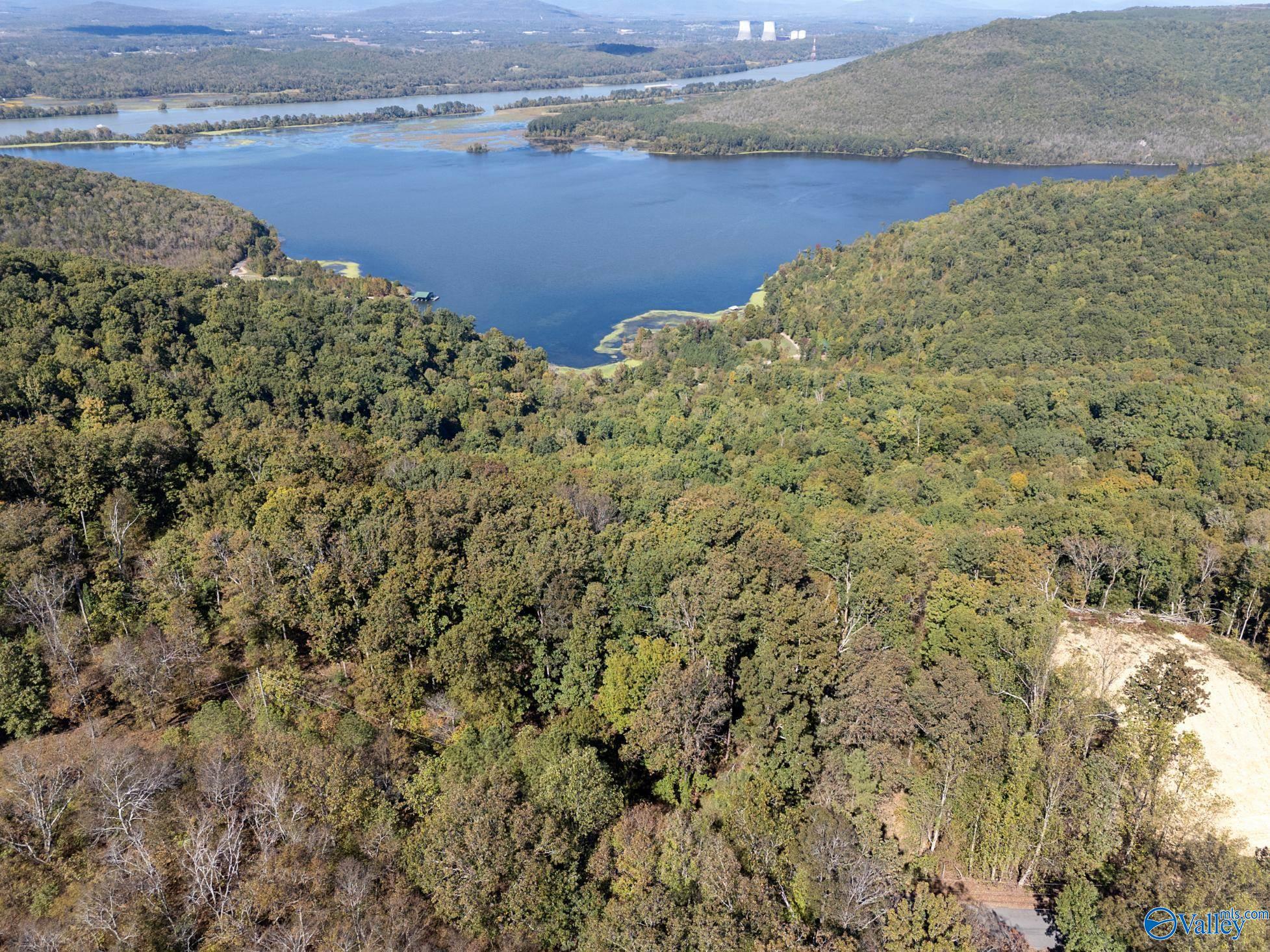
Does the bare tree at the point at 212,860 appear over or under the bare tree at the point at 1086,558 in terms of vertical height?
under

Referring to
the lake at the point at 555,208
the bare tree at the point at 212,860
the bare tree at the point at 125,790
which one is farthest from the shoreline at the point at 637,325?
the bare tree at the point at 212,860

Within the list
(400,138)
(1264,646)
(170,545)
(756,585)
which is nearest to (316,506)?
(170,545)

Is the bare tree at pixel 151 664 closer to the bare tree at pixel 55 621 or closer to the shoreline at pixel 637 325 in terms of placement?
the bare tree at pixel 55 621

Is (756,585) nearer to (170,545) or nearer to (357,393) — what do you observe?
(170,545)

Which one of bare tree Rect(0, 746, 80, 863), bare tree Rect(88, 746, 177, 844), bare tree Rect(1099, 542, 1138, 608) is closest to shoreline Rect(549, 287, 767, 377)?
bare tree Rect(1099, 542, 1138, 608)

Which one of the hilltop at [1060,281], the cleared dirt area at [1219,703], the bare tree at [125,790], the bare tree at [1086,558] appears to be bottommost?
the cleared dirt area at [1219,703]

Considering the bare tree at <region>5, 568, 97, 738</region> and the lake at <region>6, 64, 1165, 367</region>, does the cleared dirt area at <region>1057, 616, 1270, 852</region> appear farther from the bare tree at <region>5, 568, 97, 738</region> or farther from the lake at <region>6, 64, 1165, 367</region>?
the lake at <region>6, 64, 1165, 367</region>
